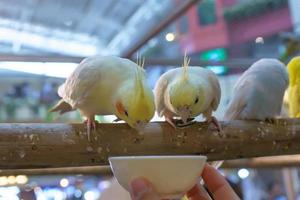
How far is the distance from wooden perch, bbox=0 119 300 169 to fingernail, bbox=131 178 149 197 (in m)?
0.40

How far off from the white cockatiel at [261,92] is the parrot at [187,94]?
5.1 inches

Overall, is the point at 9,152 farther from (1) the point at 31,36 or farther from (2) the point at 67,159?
(1) the point at 31,36

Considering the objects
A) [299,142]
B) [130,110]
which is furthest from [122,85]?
[299,142]

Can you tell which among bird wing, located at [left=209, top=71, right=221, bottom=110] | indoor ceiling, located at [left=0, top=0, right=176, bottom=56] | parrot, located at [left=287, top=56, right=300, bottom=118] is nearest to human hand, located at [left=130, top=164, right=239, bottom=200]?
bird wing, located at [left=209, top=71, right=221, bottom=110]

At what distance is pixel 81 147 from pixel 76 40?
4.02ft

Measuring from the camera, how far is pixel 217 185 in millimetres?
739

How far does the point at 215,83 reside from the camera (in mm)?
1098

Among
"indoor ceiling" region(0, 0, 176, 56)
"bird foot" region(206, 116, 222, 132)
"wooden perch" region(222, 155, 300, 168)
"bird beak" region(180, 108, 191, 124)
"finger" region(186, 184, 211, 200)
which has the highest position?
"indoor ceiling" region(0, 0, 176, 56)

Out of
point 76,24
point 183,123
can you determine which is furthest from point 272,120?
point 76,24

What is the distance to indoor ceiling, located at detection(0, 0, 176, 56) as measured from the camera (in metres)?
1.93

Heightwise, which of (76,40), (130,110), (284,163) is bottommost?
(284,163)

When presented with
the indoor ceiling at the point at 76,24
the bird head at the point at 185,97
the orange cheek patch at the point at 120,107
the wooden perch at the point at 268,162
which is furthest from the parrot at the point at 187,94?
the indoor ceiling at the point at 76,24

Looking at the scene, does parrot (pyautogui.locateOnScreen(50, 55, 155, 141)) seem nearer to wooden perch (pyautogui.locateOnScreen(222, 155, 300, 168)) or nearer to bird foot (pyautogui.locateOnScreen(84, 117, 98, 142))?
bird foot (pyautogui.locateOnScreen(84, 117, 98, 142))

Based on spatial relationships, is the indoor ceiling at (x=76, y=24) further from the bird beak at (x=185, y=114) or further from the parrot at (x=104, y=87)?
the bird beak at (x=185, y=114)
